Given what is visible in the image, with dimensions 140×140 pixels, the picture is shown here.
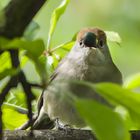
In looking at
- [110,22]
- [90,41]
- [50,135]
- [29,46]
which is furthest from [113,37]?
[110,22]

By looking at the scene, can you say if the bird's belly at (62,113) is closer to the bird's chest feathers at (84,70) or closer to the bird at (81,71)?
the bird at (81,71)

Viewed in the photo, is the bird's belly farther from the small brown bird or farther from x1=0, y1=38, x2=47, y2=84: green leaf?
x1=0, y1=38, x2=47, y2=84: green leaf

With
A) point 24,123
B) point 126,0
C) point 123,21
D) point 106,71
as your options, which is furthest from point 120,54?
point 24,123

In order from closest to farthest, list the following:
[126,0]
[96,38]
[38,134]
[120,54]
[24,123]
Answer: [38,134] → [24,123] → [96,38] → [120,54] → [126,0]

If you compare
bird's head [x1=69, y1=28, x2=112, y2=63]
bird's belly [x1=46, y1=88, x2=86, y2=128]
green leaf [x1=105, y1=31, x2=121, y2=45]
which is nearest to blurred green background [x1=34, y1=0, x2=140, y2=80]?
bird's head [x1=69, y1=28, x2=112, y2=63]

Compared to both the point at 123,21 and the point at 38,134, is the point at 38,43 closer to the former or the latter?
the point at 38,134
